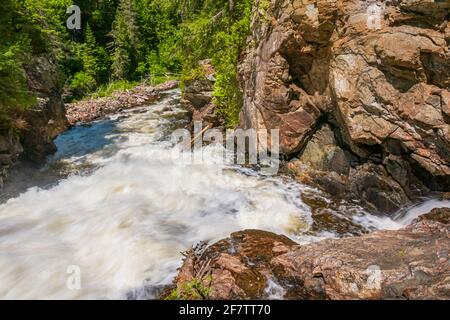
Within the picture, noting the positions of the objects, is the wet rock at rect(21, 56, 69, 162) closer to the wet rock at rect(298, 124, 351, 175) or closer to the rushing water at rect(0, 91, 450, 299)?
the rushing water at rect(0, 91, 450, 299)

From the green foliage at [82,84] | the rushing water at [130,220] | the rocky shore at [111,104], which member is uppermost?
the green foliage at [82,84]

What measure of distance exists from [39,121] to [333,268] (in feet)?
37.2

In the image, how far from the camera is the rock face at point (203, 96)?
15.3 metres

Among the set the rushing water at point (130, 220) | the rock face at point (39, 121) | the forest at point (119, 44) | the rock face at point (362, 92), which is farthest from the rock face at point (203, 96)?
the rock face at point (39, 121)

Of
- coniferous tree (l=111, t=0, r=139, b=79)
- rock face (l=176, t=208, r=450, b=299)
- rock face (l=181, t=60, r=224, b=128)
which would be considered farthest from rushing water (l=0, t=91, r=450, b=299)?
coniferous tree (l=111, t=0, r=139, b=79)

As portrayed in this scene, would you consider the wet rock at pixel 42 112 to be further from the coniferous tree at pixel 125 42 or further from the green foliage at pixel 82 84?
the coniferous tree at pixel 125 42

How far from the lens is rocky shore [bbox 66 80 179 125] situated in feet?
68.5

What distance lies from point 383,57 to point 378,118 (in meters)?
1.46

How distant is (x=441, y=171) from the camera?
7.69 metres

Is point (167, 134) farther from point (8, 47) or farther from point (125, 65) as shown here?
point (125, 65)

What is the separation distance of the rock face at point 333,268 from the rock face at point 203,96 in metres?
8.93

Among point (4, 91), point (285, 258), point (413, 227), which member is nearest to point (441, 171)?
point (413, 227)

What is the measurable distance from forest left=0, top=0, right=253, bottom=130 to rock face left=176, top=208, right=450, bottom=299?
7.55m

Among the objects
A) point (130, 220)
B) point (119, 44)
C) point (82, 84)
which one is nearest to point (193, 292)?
point (130, 220)
